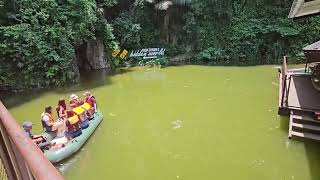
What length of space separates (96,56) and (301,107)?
46.8ft

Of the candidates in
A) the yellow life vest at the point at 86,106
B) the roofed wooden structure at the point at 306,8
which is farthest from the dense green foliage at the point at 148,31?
the roofed wooden structure at the point at 306,8

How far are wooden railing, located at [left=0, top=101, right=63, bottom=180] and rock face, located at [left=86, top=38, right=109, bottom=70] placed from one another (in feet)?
62.9

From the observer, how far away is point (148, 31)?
23.3m

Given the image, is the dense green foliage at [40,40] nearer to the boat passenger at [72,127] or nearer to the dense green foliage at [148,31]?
the dense green foliage at [148,31]

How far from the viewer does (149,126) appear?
34.6 ft

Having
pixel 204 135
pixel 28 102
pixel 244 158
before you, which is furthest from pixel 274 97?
pixel 28 102

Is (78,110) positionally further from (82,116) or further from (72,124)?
(72,124)

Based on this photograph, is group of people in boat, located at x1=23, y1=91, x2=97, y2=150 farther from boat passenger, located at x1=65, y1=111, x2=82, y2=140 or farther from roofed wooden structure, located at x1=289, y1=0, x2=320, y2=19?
roofed wooden structure, located at x1=289, y1=0, x2=320, y2=19

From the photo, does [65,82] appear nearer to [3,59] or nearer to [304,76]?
[3,59]

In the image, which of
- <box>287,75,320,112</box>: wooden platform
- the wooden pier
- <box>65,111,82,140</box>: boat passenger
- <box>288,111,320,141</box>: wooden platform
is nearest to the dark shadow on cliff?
<box>65,111,82,140</box>: boat passenger

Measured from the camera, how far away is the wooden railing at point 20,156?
1.00 metres

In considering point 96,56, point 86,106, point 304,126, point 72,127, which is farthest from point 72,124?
point 96,56

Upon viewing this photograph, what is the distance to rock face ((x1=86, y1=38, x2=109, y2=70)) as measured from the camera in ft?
67.0

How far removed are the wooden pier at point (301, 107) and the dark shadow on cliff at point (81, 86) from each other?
940cm
